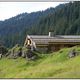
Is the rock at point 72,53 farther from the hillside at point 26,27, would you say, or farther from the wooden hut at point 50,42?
the hillside at point 26,27

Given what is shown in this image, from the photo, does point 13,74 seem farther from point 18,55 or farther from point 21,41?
point 21,41

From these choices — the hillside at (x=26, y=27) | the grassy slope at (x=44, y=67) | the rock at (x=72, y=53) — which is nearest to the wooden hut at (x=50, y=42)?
the hillside at (x=26, y=27)

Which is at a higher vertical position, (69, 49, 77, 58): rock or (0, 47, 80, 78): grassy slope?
(69, 49, 77, 58): rock

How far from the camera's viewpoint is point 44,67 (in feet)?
44.4

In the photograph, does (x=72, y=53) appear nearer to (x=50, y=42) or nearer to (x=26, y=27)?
(x=26, y=27)

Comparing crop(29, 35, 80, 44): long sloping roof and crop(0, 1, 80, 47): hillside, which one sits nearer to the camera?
crop(0, 1, 80, 47): hillside

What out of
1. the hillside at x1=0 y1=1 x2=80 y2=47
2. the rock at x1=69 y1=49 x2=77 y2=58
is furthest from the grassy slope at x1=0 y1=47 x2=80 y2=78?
the hillside at x1=0 y1=1 x2=80 y2=47

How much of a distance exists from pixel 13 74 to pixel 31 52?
347 cm

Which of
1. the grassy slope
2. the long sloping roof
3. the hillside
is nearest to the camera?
the grassy slope

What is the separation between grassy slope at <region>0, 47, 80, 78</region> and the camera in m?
12.0

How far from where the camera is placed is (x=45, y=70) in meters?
12.5

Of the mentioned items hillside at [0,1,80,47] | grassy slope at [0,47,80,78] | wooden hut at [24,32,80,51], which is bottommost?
grassy slope at [0,47,80,78]

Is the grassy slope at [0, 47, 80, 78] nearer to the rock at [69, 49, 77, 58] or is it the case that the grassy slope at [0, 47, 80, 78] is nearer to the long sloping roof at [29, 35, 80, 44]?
the rock at [69, 49, 77, 58]

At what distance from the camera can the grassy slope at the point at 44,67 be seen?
39.3ft
